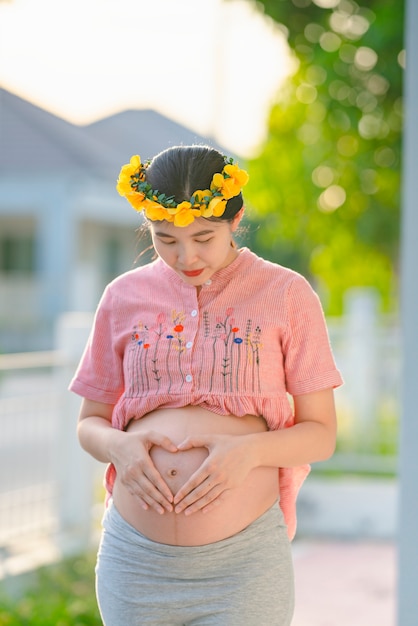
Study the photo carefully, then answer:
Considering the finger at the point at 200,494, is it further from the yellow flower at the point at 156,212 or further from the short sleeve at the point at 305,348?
the yellow flower at the point at 156,212

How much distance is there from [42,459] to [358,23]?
422cm

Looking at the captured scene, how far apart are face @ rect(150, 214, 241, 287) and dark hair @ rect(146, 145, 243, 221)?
1.2 inches

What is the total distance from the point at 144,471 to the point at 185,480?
0.26 feet

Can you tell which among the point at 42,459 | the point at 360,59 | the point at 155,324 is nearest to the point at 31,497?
the point at 42,459

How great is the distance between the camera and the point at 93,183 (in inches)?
612

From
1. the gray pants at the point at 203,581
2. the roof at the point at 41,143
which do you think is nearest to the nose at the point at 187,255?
the gray pants at the point at 203,581

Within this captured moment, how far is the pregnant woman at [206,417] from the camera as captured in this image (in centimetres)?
171

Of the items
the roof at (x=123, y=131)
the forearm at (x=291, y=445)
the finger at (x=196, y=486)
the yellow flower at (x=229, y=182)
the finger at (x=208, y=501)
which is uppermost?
the roof at (x=123, y=131)

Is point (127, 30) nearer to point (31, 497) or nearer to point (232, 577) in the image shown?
point (31, 497)

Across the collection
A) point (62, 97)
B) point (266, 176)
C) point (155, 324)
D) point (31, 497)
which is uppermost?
point (62, 97)

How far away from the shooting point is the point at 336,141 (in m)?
8.11

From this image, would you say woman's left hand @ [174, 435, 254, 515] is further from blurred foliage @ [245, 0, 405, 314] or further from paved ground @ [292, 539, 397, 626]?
blurred foliage @ [245, 0, 405, 314]

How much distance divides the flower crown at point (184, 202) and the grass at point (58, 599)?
2.34m

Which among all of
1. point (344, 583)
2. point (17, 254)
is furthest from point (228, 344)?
point (17, 254)
